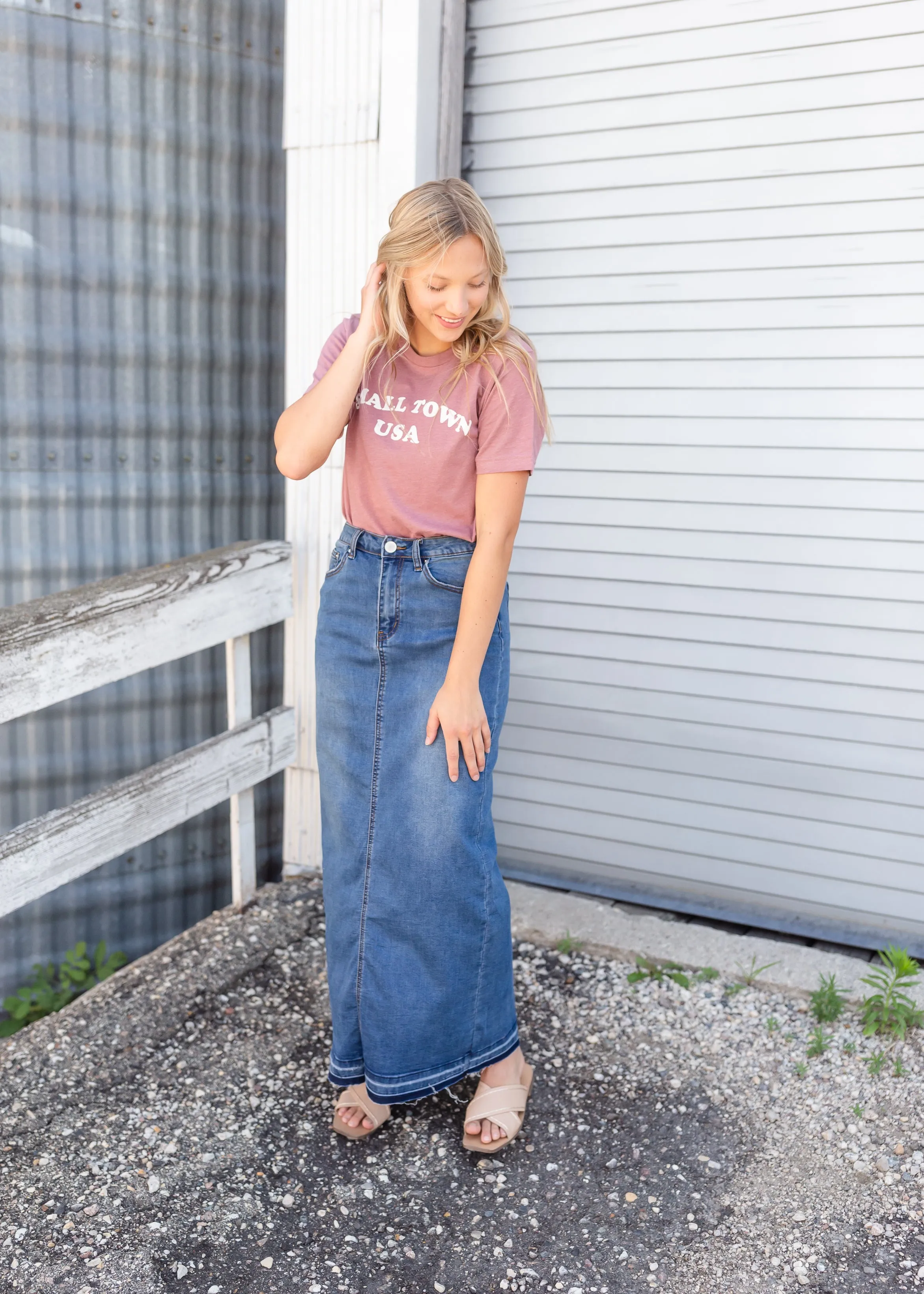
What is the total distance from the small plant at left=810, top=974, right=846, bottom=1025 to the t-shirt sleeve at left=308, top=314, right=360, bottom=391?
2043mm

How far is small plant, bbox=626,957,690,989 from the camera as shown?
10.2 feet

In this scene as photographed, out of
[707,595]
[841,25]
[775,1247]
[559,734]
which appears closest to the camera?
[775,1247]

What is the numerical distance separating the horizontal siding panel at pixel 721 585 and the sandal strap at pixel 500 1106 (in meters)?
1.52

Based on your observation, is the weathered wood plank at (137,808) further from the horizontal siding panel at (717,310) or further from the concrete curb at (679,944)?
the horizontal siding panel at (717,310)

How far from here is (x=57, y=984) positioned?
3508 millimetres

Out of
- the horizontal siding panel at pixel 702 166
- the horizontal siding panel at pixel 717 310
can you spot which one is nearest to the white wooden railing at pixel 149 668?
the horizontal siding panel at pixel 717 310

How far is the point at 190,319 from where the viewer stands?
3.45 meters

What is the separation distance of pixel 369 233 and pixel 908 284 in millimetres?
1510

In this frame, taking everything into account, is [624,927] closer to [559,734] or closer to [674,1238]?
[559,734]

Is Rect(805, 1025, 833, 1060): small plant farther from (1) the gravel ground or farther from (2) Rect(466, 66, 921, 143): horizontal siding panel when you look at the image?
(2) Rect(466, 66, 921, 143): horizontal siding panel

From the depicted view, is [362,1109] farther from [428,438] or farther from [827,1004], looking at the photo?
[428,438]

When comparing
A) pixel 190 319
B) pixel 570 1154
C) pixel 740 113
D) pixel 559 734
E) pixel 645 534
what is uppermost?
pixel 740 113

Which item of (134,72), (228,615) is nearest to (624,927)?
(228,615)

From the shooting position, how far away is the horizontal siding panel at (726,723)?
3.30 meters
